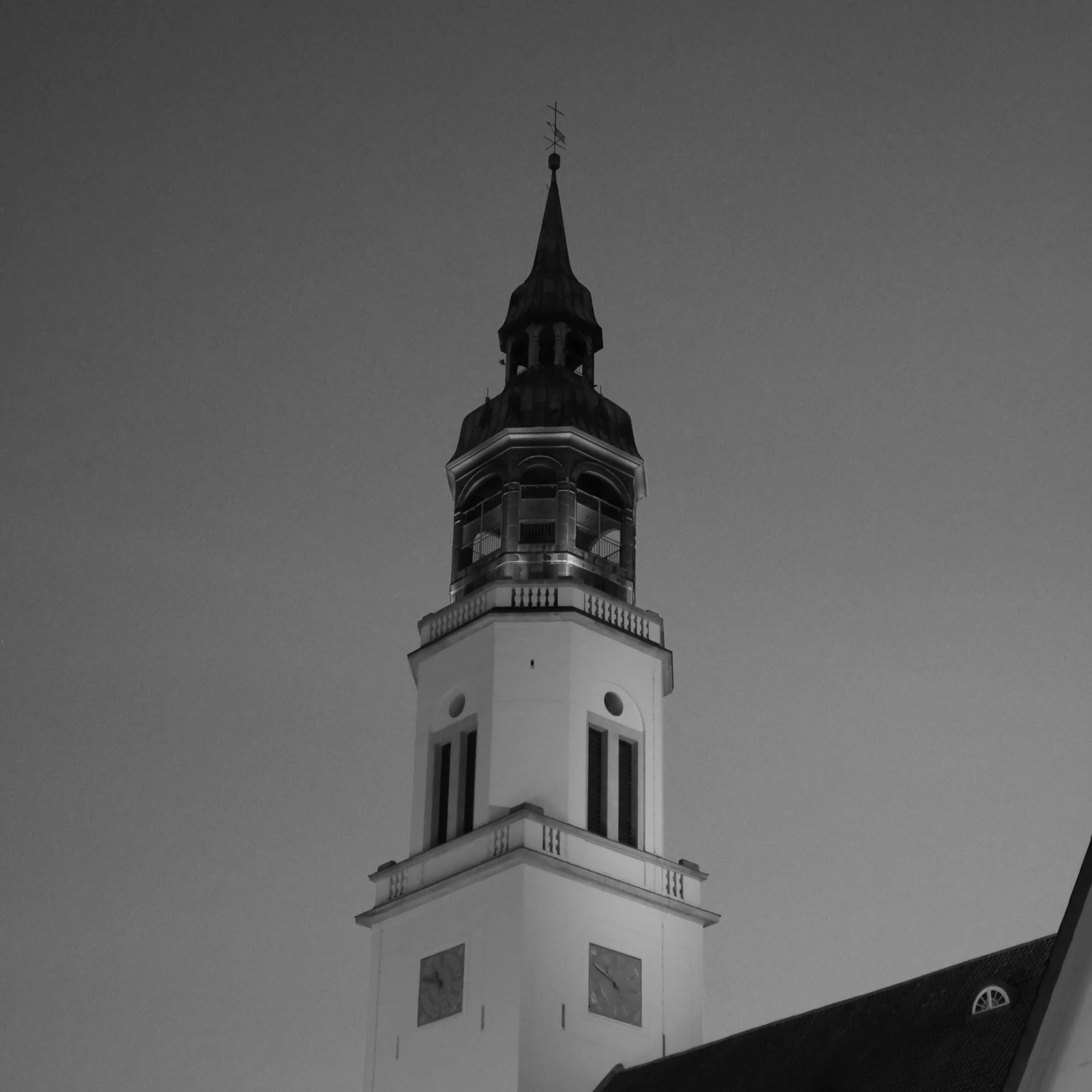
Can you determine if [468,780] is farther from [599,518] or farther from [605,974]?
[599,518]

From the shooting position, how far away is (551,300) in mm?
54312

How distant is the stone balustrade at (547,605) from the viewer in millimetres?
46906

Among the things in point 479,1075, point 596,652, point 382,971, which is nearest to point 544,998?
point 479,1075

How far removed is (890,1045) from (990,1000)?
2286mm

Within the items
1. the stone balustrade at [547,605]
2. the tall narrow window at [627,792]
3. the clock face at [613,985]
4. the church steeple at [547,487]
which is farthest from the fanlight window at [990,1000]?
the church steeple at [547,487]

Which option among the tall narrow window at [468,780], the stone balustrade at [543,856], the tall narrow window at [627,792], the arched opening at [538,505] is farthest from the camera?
the arched opening at [538,505]

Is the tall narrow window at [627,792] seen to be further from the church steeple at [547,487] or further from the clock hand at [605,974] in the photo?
the church steeple at [547,487]

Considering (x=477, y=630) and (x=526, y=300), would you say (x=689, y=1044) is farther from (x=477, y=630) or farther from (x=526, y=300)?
(x=526, y=300)

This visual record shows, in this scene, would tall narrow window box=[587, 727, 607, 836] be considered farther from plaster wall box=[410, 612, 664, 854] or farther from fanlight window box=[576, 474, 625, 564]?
fanlight window box=[576, 474, 625, 564]

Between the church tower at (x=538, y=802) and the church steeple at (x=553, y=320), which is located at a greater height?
the church steeple at (x=553, y=320)

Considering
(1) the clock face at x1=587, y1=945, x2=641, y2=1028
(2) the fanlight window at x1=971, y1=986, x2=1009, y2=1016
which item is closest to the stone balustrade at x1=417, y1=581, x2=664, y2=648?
(1) the clock face at x1=587, y1=945, x2=641, y2=1028

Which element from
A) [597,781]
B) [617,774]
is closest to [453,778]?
[597,781]

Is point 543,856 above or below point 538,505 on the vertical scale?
below

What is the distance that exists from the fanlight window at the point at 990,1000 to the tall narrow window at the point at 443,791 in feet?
49.3
